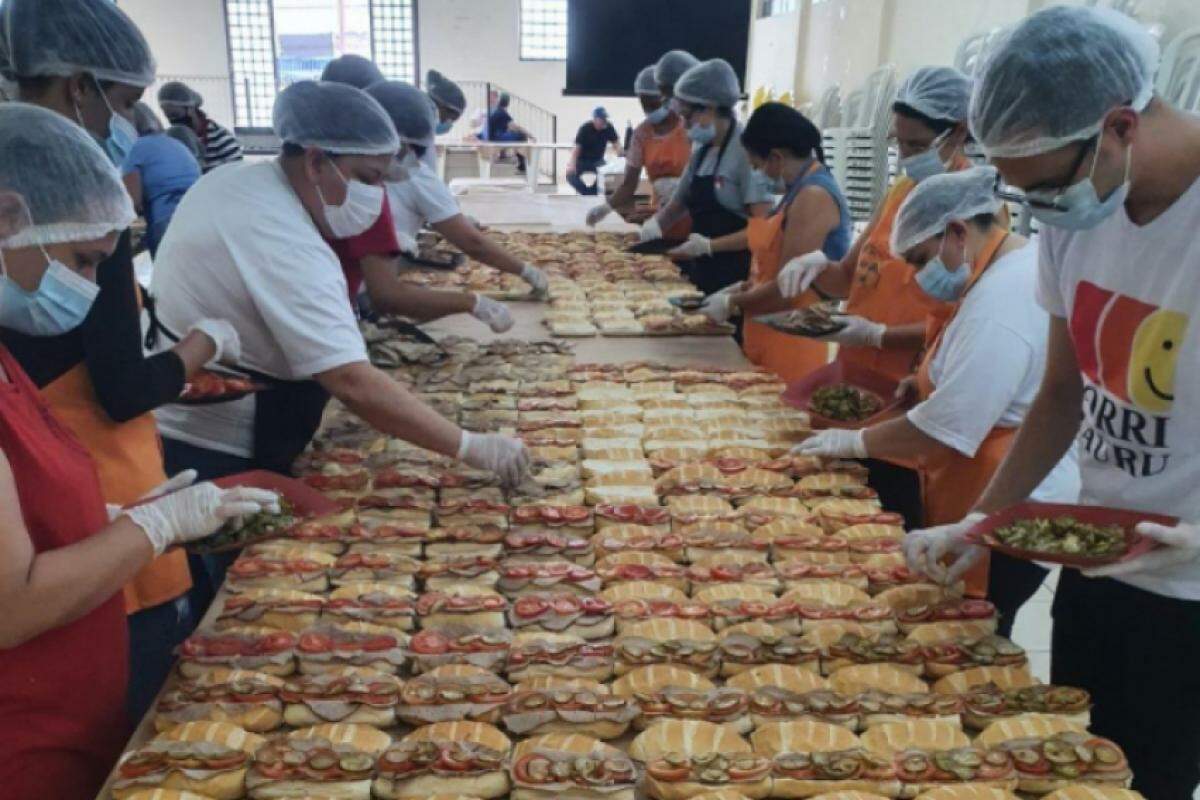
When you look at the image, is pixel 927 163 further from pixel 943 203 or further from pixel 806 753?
pixel 806 753

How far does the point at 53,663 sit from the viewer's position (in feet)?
5.20

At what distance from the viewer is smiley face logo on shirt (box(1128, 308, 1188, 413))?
5.53 ft

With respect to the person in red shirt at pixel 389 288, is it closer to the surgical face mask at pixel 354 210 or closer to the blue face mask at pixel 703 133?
the surgical face mask at pixel 354 210

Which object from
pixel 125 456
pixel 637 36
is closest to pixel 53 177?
pixel 125 456

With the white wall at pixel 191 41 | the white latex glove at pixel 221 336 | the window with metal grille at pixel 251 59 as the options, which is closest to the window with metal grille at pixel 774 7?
the white latex glove at pixel 221 336

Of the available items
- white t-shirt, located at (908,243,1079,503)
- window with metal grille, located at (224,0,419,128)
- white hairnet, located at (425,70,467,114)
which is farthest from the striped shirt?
window with metal grille, located at (224,0,419,128)

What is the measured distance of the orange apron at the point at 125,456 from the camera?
76.0 inches

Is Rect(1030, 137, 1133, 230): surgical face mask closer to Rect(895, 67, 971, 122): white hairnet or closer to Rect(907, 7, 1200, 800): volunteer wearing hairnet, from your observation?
Rect(907, 7, 1200, 800): volunteer wearing hairnet

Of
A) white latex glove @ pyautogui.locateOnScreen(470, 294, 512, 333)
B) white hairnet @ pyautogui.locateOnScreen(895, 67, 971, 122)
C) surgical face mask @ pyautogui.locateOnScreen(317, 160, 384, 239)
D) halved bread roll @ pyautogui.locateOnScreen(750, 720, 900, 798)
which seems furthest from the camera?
white latex glove @ pyautogui.locateOnScreen(470, 294, 512, 333)

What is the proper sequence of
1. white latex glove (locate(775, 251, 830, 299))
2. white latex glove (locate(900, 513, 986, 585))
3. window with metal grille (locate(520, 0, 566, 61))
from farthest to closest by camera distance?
window with metal grille (locate(520, 0, 566, 61)) < white latex glove (locate(775, 251, 830, 299)) < white latex glove (locate(900, 513, 986, 585))

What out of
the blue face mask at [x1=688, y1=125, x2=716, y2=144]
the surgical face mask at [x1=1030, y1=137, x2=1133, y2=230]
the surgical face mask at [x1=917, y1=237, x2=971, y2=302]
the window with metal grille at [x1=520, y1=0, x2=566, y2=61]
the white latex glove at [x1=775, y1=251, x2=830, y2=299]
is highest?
the window with metal grille at [x1=520, y1=0, x2=566, y2=61]

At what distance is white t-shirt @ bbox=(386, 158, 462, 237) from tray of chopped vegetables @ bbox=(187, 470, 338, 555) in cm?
218

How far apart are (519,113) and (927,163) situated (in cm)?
1717

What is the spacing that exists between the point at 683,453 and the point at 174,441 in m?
1.41
